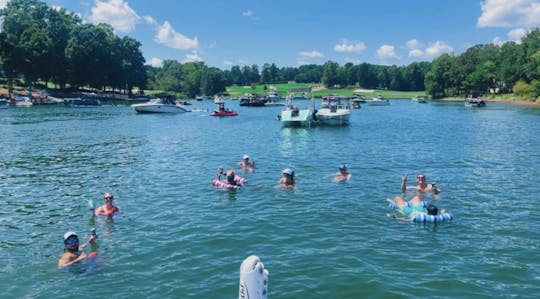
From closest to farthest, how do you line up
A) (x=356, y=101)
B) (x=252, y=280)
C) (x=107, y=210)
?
1. (x=252, y=280)
2. (x=107, y=210)
3. (x=356, y=101)

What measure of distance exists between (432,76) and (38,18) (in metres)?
135

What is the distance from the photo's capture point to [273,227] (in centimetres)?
1633

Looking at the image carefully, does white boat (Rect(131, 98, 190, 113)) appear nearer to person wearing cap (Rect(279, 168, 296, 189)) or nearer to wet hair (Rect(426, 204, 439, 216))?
person wearing cap (Rect(279, 168, 296, 189))

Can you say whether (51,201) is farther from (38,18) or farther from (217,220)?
(38,18)

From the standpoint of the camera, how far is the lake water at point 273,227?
38.9ft

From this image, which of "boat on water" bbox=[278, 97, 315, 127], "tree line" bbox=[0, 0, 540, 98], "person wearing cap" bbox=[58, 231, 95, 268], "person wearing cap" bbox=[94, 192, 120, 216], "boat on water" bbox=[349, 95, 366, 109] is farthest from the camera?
"boat on water" bbox=[349, 95, 366, 109]

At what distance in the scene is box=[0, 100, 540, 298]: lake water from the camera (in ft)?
38.9

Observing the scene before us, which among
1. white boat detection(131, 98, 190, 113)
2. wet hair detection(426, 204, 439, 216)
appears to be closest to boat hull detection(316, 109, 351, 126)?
white boat detection(131, 98, 190, 113)

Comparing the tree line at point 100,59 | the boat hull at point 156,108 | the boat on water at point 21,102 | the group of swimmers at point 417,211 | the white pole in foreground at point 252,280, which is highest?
the tree line at point 100,59

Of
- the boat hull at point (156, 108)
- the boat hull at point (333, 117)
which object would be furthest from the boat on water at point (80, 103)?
the boat hull at point (333, 117)

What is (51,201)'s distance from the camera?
20047 millimetres

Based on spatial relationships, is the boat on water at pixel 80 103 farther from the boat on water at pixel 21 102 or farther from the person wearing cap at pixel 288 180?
the person wearing cap at pixel 288 180

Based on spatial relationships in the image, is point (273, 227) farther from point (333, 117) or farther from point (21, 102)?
point (21, 102)

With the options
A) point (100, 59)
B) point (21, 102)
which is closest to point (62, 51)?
point (100, 59)
